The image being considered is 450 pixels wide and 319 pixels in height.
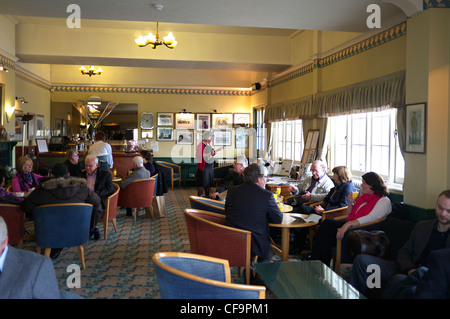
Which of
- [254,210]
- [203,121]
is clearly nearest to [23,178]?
[254,210]

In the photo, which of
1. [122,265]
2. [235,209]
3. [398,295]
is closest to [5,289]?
[235,209]

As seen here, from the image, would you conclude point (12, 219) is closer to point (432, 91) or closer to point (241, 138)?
point (432, 91)

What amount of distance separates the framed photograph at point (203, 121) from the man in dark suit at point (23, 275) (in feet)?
41.1

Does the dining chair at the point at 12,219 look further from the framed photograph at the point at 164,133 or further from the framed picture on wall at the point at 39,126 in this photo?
the framed photograph at the point at 164,133

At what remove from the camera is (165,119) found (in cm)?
1432

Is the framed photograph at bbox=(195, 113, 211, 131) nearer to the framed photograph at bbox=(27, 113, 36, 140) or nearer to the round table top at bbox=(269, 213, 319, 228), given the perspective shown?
the framed photograph at bbox=(27, 113, 36, 140)

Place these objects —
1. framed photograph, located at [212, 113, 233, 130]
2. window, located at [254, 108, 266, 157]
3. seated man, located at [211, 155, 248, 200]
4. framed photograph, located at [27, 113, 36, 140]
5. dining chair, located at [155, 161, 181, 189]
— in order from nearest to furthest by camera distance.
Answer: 1. seated man, located at [211, 155, 248, 200]
2. framed photograph, located at [27, 113, 36, 140]
3. window, located at [254, 108, 266, 157]
4. dining chair, located at [155, 161, 181, 189]
5. framed photograph, located at [212, 113, 233, 130]

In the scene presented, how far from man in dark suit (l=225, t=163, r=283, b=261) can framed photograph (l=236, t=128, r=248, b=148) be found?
1046 centimetres

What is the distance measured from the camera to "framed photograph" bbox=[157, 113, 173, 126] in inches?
563

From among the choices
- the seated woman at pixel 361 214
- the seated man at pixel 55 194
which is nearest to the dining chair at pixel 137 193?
the seated man at pixel 55 194

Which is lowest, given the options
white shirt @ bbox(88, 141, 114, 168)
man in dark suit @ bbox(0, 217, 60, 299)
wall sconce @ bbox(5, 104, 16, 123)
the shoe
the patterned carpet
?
the patterned carpet

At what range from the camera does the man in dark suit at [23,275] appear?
2072 mm

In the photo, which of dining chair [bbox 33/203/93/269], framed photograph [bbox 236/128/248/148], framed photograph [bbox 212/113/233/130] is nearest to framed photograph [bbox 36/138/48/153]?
framed photograph [bbox 212/113/233/130]
